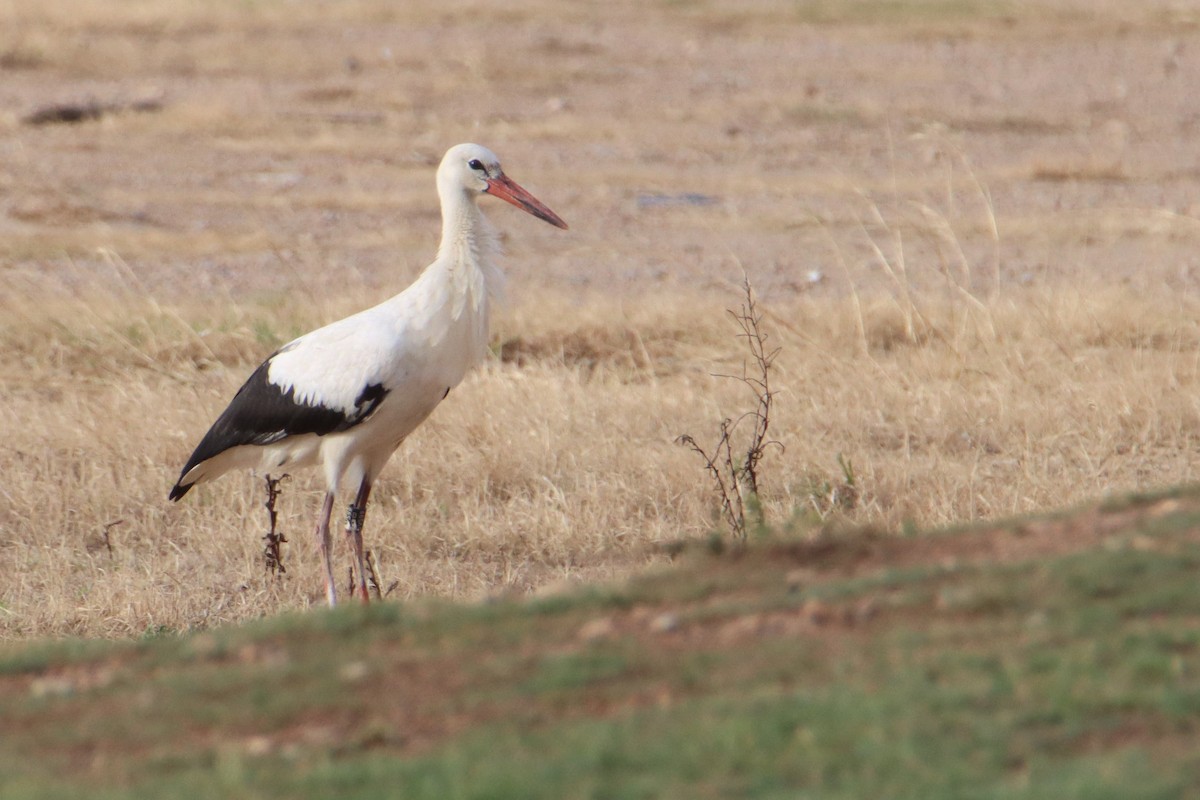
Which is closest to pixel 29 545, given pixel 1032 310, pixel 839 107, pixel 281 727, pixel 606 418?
pixel 606 418

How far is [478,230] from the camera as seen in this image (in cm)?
661

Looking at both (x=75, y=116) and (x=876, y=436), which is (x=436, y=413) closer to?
(x=876, y=436)

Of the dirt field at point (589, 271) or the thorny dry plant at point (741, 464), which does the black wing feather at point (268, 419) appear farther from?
the thorny dry plant at point (741, 464)

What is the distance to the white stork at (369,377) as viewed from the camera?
246 inches

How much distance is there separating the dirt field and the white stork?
0.45 m

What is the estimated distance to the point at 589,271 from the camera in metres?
12.6

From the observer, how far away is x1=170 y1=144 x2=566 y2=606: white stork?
6.25m

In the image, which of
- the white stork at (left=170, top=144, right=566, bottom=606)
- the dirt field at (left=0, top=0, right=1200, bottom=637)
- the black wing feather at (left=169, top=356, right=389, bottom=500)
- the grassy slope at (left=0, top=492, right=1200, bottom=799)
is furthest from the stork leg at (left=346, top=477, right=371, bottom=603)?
the grassy slope at (left=0, top=492, right=1200, bottom=799)

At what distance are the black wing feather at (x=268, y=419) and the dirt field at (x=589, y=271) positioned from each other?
21.7 inches

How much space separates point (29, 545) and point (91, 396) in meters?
1.95

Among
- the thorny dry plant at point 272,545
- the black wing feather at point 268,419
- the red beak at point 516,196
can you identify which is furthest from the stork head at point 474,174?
the thorny dry plant at point 272,545

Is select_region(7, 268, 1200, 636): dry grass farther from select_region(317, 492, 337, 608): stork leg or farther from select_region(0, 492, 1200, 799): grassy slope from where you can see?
select_region(0, 492, 1200, 799): grassy slope

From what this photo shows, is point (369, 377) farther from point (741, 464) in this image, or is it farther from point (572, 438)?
point (741, 464)

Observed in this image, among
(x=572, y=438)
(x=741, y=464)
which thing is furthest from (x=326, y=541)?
(x=741, y=464)
